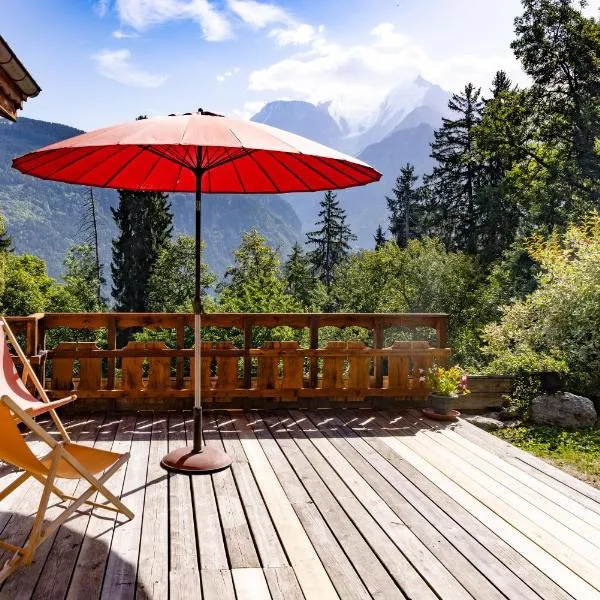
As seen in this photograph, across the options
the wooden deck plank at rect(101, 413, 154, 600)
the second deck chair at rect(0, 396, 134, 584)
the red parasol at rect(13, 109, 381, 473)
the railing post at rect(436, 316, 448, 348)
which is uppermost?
the red parasol at rect(13, 109, 381, 473)

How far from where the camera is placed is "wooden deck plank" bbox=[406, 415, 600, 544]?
3332 millimetres

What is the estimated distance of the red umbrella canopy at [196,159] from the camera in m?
3.06

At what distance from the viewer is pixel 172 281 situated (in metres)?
47.1

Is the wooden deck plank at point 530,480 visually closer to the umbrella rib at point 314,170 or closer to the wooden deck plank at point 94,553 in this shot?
the umbrella rib at point 314,170

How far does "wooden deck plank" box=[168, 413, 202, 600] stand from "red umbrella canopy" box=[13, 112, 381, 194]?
75.6 inches

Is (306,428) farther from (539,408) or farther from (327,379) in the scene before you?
(539,408)

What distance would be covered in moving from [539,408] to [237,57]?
14737mm

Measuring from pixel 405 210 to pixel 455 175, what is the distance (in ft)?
48.6

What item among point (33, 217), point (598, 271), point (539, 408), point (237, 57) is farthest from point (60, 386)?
point (33, 217)

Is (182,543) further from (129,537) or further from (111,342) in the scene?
(111,342)

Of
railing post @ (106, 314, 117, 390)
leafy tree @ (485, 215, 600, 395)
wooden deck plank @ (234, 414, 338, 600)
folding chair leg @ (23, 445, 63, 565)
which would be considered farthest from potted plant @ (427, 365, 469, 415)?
folding chair leg @ (23, 445, 63, 565)

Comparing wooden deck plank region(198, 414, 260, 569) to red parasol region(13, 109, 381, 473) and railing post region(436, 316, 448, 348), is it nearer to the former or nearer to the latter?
red parasol region(13, 109, 381, 473)

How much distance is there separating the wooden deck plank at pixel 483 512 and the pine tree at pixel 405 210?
4699cm

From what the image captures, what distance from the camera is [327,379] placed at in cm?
584
